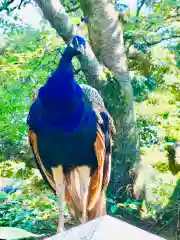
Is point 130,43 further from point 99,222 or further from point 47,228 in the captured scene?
point 99,222

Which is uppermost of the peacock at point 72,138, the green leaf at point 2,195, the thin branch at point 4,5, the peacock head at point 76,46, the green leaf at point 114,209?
the thin branch at point 4,5

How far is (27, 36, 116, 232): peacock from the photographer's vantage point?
1.88 meters

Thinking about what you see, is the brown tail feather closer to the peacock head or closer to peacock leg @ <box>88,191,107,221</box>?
peacock leg @ <box>88,191,107,221</box>

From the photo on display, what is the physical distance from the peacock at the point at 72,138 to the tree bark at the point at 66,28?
389 mm

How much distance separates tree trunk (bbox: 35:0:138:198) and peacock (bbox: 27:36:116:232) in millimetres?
479

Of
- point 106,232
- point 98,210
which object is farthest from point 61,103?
point 106,232

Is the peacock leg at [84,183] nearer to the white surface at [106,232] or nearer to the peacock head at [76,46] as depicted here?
the peacock head at [76,46]

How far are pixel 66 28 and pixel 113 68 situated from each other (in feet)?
1.13

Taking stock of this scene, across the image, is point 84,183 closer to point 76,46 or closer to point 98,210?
point 98,210

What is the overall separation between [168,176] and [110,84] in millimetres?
622

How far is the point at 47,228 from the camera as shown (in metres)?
2.51

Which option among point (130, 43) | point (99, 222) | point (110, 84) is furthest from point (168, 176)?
point (99, 222)

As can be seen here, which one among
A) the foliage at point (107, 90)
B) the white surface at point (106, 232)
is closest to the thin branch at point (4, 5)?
the foliage at point (107, 90)

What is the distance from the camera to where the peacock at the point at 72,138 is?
188cm
